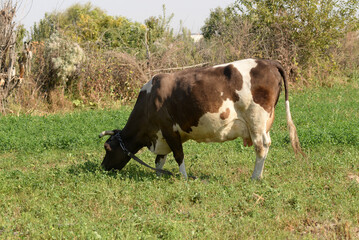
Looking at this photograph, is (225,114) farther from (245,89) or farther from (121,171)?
(121,171)

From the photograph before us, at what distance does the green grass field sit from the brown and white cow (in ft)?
2.12

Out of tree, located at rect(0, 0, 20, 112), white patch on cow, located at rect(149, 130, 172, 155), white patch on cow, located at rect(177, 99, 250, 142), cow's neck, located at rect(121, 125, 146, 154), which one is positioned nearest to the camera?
white patch on cow, located at rect(177, 99, 250, 142)

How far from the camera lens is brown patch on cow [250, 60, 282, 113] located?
249 inches

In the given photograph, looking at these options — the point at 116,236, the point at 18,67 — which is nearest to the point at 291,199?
the point at 116,236

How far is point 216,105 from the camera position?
6426mm

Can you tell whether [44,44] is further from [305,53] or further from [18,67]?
[305,53]

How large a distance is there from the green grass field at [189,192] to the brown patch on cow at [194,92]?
3.31 ft

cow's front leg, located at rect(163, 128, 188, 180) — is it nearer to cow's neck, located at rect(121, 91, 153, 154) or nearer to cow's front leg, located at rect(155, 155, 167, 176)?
cow's neck, located at rect(121, 91, 153, 154)

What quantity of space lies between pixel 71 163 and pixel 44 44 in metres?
7.97

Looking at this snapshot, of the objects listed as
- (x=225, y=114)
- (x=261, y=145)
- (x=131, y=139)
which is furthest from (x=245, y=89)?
(x=131, y=139)

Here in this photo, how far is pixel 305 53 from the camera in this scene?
17859 millimetres

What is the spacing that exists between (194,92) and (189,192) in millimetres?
1508

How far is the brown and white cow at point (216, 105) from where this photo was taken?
6.35 metres

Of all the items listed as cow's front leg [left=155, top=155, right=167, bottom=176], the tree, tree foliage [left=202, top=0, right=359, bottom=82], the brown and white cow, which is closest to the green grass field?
cow's front leg [left=155, top=155, right=167, bottom=176]
